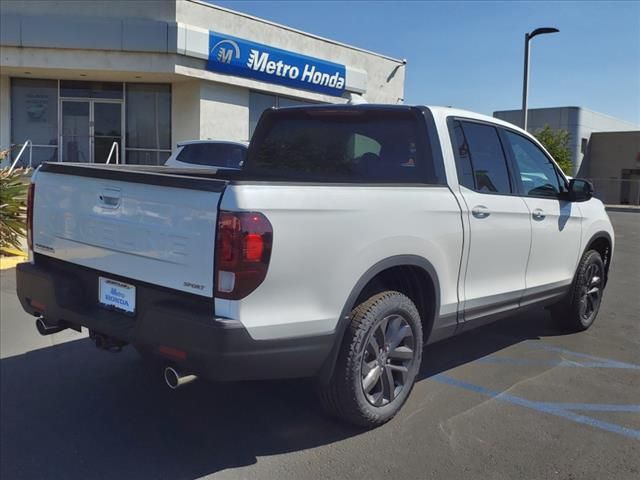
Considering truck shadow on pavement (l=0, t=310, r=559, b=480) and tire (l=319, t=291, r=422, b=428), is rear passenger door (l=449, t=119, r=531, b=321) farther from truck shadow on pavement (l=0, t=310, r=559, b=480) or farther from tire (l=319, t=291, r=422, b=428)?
truck shadow on pavement (l=0, t=310, r=559, b=480)

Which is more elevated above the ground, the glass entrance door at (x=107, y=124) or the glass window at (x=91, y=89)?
the glass window at (x=91, y=89)

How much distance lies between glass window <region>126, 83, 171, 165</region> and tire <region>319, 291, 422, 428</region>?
52.4 ft

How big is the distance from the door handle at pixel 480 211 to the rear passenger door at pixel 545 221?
665 millimetres

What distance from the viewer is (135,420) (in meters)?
3.90

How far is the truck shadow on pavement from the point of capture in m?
3.38

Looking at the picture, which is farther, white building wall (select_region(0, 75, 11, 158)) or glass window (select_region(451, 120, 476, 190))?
white building wall (select_region(0, 75, 11, 158))

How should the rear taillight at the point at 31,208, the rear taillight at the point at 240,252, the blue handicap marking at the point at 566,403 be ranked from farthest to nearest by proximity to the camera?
the rear taillight at the point at 31,208
the blue handicap marking at the point at 566,403
the rear taillight at the point at 240,252

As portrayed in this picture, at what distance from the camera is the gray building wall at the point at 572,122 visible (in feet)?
150

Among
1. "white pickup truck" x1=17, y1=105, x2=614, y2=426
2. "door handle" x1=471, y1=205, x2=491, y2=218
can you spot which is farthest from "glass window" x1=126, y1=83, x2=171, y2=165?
"door handle" x1=471, y1=205, x2=491, y2=218

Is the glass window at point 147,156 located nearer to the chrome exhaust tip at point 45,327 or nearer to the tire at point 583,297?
the tire at point 583,297

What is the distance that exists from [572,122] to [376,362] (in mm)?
46761

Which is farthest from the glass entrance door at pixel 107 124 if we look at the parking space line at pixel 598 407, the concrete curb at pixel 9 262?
the parking space line at pixel 598 407

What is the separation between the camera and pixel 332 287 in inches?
128

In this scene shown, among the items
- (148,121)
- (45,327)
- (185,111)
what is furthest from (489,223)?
(148,121)
